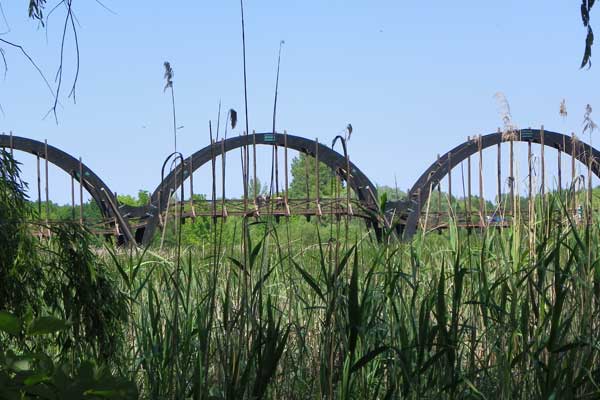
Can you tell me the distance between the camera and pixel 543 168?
2.72 metres

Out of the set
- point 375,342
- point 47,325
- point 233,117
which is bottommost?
point 375,342

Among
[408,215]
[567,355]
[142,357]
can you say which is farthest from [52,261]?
[408,215]

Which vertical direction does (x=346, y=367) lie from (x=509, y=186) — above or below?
below

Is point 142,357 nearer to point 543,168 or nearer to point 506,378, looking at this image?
point 506,378

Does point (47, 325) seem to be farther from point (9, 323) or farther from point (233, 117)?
point (233, 117)

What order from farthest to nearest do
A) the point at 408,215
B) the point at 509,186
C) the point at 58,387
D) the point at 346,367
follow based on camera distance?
1. the point at 408,215
2. the point at 509,186
3. the point at 346,367
4. the point at 58,387

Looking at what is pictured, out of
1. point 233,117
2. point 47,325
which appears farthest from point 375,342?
point 47,325

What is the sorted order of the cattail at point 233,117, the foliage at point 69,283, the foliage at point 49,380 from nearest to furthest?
the foliage at point 49,380 < the cattail at point 233,117 < the foliage at point 69,283

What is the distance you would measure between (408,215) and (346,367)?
13.1m

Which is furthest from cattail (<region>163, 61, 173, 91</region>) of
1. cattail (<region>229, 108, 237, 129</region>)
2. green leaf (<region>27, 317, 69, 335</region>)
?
green leaf (<region>27, 317, 69, 335</region>)

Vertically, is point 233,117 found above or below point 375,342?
above

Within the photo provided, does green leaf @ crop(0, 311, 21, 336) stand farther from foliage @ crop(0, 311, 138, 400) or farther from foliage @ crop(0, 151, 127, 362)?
foliage @ crop(0, 151, 127, 362)

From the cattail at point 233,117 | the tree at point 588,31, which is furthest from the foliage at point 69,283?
the tree at point 588,31

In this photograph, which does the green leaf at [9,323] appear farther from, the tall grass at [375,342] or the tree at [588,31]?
the tree at [588,31]
